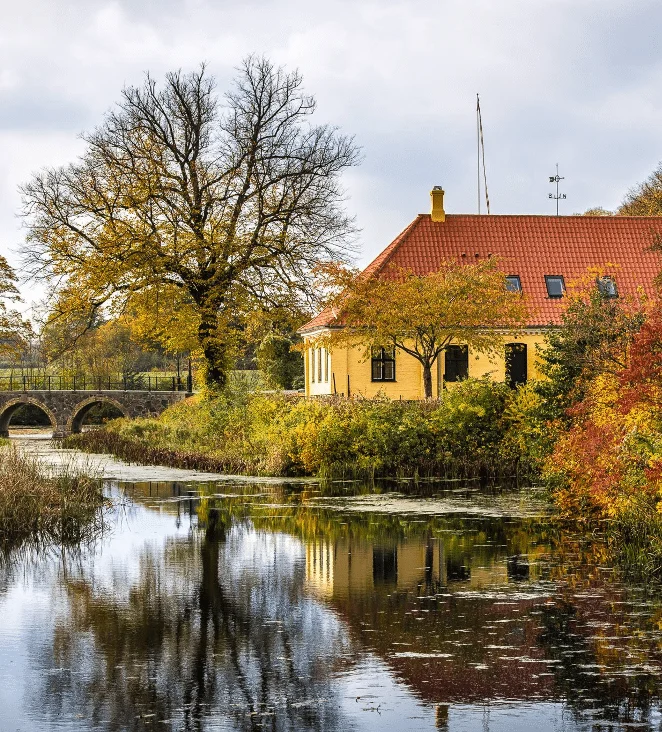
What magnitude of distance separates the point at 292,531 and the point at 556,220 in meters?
29.3

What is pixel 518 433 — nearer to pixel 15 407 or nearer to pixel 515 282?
pixel 515 282

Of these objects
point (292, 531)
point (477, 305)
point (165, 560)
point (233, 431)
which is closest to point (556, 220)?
point (477, 305)

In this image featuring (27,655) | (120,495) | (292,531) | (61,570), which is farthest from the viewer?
(120,495)

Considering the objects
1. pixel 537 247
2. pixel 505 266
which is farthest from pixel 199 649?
pixel 537 247

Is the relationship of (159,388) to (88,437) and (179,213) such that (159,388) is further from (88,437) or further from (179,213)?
(179,213)

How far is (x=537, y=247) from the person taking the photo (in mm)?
42562

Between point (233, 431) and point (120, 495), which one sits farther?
point (233, 431)

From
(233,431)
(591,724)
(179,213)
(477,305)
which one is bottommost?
(591,724)

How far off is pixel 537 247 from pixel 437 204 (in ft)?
12.8

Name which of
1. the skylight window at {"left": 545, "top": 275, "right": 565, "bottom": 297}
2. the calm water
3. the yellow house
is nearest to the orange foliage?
the calm water

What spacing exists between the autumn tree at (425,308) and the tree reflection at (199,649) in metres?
18.4

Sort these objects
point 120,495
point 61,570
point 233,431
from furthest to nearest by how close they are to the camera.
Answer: point 233,431 < point 120,495 < point 61,570

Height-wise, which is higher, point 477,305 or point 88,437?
point 477,305

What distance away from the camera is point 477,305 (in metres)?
33.2
